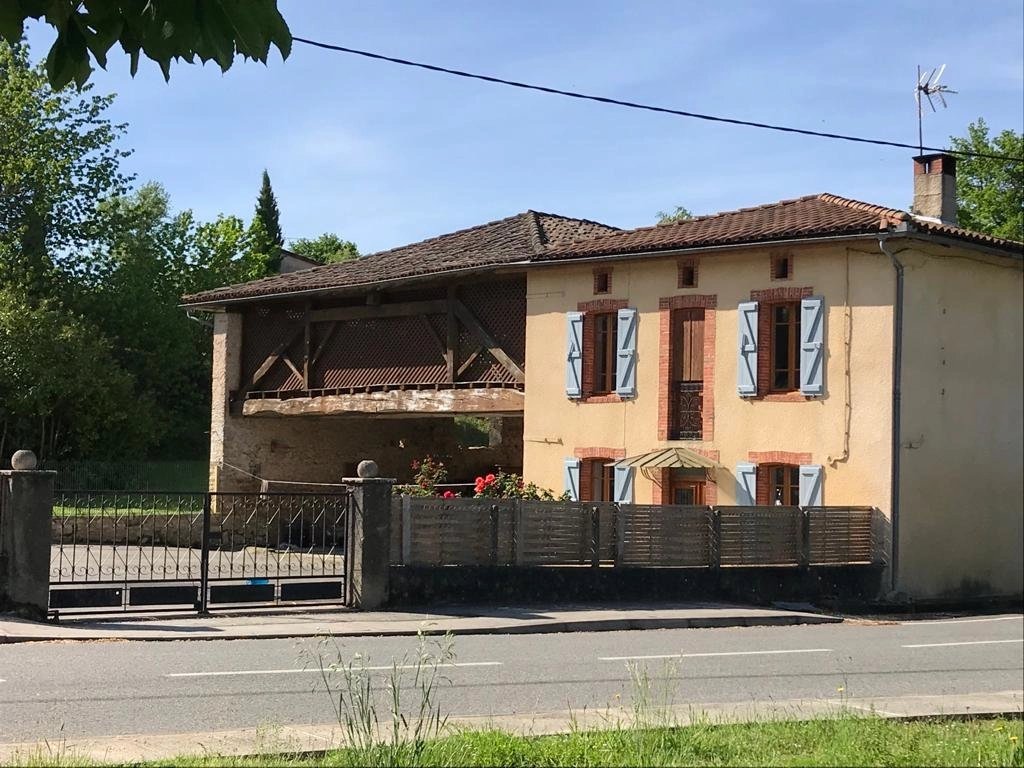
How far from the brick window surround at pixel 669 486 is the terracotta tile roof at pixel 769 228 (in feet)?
13.1

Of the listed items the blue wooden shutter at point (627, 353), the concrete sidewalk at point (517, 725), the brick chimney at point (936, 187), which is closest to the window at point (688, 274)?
the blue wooden shutter at point (627, 353)

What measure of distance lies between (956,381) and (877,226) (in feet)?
12.2

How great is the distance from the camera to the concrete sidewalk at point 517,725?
7844 mm

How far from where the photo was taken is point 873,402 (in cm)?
2398

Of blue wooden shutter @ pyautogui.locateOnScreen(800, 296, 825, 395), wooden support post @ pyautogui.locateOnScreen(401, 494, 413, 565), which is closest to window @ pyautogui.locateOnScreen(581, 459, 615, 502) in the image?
blue wooden shutter @ pyautogui.locateOnScreen(800, 296, 825, 395)

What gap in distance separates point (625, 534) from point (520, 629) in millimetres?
4135

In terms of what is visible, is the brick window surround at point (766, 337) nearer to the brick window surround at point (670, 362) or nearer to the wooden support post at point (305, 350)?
the brick window surround at point (670, 362)

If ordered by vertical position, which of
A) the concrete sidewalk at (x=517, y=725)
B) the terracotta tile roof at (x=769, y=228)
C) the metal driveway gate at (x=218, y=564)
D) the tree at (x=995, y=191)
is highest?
the tree at (x=995, y=191)

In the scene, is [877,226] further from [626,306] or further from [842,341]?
[626,306]

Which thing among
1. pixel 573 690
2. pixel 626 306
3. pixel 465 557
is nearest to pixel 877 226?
pixel 626 306

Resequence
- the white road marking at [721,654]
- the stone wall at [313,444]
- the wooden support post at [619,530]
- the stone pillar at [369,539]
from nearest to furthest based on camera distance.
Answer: the white road marking at [721,654], the stone pillar at [369,539], the wooden support post at [619,530], the stone wall at [313,444]

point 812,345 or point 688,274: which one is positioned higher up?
point 688,274

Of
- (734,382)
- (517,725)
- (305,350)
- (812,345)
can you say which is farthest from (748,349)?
(517,725)

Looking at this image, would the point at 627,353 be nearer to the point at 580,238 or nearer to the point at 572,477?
the point at 572,477
